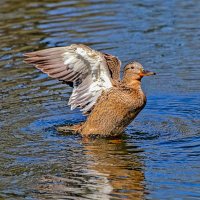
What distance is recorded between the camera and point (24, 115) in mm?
12242

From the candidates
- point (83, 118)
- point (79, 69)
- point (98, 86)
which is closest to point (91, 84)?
point (98, 86)

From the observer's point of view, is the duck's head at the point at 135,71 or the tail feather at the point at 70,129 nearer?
the duck's head at the point at 135,71

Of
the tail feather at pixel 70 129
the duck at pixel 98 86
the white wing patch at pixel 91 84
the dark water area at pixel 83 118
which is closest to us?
the dark water area at pixel 83 118

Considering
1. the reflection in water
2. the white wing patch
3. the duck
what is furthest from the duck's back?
the reflection in water

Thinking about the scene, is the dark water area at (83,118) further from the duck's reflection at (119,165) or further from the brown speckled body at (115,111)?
the brown speckled body at (115,111)

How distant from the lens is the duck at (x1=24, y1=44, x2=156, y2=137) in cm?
1142

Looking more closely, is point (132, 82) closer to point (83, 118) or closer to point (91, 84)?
point (91, 84)

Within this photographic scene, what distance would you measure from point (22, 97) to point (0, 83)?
887 millimetres

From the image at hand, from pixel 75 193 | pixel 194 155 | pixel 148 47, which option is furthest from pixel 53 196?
pixel 148 47

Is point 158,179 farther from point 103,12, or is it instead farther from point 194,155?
point 103,12

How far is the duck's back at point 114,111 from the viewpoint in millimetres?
11438

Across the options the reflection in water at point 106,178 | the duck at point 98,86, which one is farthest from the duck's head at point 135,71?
the reflection in water at point 106,178

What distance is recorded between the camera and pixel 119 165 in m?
10.0

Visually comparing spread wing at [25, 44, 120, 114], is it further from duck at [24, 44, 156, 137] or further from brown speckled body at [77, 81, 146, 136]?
brown speckled body at [77, 81, 146, 136]
